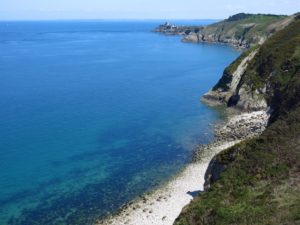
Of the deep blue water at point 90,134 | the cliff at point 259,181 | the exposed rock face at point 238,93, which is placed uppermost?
the cliff at point 259,181

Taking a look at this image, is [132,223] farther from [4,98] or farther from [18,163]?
[4,98]

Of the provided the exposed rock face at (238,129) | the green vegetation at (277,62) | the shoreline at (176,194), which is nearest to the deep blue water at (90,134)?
the shoreline at (176,194)

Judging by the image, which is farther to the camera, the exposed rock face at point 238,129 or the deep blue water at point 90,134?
the exposed rock face at point 238,129

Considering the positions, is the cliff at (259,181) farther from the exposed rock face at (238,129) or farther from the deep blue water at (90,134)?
the deep blue water at (90,134)

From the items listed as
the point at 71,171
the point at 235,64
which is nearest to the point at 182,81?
the point at 235,64

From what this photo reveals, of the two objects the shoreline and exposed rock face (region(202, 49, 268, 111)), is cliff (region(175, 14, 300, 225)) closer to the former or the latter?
the shoreline

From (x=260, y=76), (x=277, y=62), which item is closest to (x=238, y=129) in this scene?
(x=260, y=76)

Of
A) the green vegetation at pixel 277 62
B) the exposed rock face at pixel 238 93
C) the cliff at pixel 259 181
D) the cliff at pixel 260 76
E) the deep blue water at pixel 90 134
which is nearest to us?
the cliff at pixel 259 181
